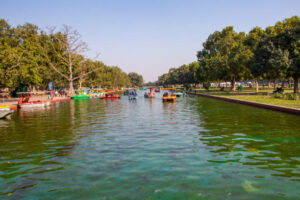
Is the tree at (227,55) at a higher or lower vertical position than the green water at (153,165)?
higher

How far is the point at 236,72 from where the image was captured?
6575cm

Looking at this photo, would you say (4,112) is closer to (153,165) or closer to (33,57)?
(153,165)

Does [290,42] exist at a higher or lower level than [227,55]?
lower

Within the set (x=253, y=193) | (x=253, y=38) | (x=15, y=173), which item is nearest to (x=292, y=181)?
(x=253, y=193)

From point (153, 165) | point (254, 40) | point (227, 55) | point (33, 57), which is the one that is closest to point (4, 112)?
point (153, 165)

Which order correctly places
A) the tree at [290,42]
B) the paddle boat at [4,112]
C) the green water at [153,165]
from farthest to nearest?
the tree at [290,42] → the paddle boat at [4,112] → the green water at [153,165]

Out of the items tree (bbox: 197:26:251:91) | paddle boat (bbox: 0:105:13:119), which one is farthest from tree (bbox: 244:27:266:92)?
paddle boat (bbox: 0:105:13:119)

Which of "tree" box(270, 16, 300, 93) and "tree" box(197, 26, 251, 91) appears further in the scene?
"tree" box(197, 26, 251, 91)

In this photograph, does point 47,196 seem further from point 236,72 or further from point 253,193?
point 236,72

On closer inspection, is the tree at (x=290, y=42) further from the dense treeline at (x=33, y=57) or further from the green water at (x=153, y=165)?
the dense treeline at (x=33, y=57)

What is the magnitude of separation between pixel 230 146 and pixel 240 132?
141 inches

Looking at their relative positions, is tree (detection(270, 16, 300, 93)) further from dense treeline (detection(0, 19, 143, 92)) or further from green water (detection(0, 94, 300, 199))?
dense treeline (detection(0, 19, 143, 92))

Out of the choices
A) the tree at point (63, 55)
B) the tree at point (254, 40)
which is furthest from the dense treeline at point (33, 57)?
the tree at point (254, 40)

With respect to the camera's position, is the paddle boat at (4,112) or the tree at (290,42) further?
the tree at (290,42)
